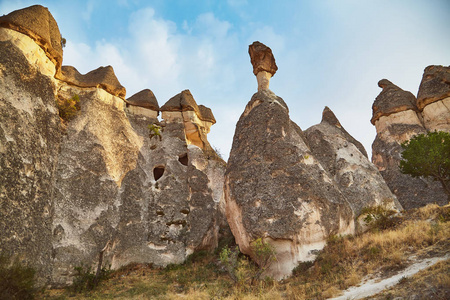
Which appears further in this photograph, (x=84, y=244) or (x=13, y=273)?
(x=84, y=244)

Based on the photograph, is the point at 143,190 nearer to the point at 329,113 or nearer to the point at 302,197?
the point at 302,197

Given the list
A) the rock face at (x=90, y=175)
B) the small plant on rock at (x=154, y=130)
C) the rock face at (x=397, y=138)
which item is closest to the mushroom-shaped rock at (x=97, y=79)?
the rock face at (x=90, y=175)

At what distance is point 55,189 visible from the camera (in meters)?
12.6

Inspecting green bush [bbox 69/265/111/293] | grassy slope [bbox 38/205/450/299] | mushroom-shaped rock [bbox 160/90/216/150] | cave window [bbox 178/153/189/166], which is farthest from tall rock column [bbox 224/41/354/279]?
mushroom-shaped rock [bbox 160/90/216/150]

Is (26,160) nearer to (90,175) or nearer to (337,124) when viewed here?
(90,175)

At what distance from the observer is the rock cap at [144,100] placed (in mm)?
20281

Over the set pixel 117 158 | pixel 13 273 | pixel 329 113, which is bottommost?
pixel 13 273

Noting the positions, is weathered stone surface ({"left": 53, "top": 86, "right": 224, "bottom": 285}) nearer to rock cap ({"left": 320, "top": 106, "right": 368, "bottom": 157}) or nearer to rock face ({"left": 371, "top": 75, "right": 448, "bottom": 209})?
rock cap ({"left": 320, "top": 106, "right": 368, "bottom": 157})

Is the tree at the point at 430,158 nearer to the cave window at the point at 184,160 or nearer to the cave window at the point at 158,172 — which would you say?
the cave window at the point at 184,160

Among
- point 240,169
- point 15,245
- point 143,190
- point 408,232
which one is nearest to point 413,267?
point 408,232

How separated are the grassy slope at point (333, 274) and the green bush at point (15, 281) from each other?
1.69m

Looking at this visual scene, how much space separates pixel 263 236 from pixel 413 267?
495cm

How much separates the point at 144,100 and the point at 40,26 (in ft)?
25.1

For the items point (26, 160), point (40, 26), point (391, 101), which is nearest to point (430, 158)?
point (391, 101)
